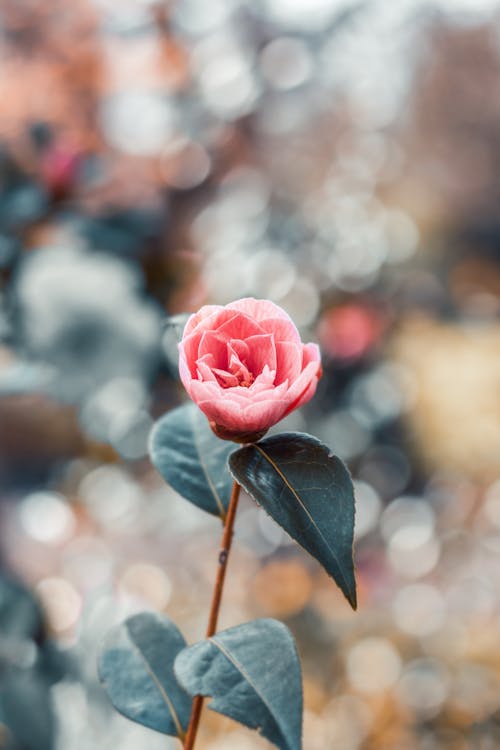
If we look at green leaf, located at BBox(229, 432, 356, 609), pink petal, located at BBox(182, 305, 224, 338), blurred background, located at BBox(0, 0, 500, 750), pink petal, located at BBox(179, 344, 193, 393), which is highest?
pink petal, located at BBox(182, 305, 224, 338)

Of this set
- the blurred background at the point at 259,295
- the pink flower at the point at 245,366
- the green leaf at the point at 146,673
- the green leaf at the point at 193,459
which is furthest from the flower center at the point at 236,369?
the blurred background at the point at 259,295

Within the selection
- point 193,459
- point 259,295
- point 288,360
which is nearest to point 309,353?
point 288,360

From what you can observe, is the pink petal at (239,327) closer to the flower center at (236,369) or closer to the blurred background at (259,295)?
the flower center at (236,369)

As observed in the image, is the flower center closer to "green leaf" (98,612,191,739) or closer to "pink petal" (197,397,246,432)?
"pink petal" (197,397,246,432)

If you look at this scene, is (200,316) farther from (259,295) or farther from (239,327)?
(259,295)

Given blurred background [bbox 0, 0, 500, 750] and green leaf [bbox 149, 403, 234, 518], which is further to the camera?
blurred background [bbox 0, 0, 500, 750]

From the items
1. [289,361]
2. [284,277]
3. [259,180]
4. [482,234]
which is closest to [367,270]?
[284,277]

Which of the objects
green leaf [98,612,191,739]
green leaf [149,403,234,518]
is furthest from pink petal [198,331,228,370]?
green leaf [98,612,191,739]
